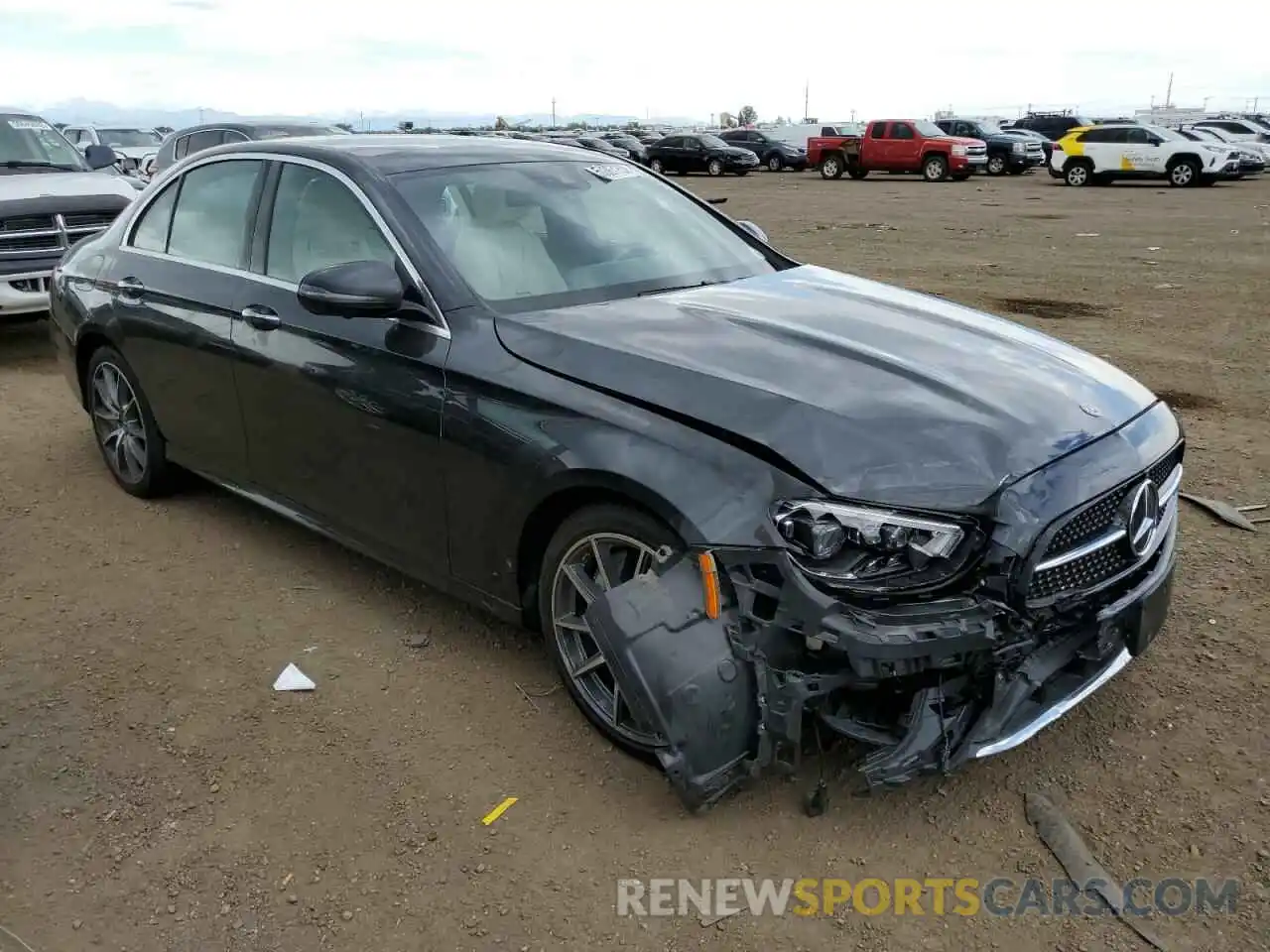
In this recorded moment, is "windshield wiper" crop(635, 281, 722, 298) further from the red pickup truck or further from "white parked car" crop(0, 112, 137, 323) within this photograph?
the red pickup truck

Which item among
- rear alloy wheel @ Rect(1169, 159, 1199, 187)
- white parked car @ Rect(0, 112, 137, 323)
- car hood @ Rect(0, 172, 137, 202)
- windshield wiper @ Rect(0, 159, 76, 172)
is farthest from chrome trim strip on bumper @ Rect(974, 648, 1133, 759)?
rear alloy wheel @ Rect(1169, 159, 1199, 187)

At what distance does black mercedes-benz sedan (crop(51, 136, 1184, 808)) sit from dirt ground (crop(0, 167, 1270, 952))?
291mm

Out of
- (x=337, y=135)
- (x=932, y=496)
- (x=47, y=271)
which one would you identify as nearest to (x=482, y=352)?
(x=932, y=496)

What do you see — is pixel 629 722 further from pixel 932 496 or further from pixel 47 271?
pixel 47 271

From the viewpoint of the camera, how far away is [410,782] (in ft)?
10.3

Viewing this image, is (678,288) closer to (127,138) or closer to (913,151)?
(127,138)

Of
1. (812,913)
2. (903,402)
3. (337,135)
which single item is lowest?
(812,913)

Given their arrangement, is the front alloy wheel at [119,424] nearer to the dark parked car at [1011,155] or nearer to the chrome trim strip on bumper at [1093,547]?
the chrome trim strip on bumper at [1093,547]

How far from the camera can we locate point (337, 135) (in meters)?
4.62

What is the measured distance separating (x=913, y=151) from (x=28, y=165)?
2818 cm

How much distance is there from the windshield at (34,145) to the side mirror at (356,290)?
7340 mm

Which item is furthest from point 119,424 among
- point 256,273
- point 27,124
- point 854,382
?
point 27,124

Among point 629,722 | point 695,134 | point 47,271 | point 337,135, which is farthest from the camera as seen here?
point 695,134

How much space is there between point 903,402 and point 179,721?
2.45 meters
